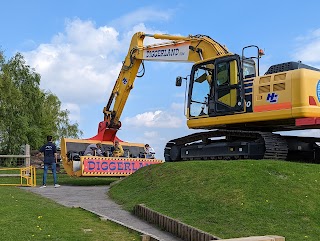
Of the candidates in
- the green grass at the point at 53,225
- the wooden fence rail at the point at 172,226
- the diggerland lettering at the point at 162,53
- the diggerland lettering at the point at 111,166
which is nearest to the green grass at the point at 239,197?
the wooden fence rail at the point at 172,226

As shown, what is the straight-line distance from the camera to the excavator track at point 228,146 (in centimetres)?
1443

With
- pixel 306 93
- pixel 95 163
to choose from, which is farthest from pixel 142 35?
pixel 306 93

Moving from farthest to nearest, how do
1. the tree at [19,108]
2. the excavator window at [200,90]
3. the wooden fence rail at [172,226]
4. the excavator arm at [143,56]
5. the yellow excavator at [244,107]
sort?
1. the tree at [19,108]
2. the excavator arm at [143,56]
3. the excavator window at [200,90]
4. the yellow excavator at [244,107]
5. the wooden fence rail at [172,226]

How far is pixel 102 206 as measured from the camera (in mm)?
12562

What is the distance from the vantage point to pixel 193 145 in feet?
55.1

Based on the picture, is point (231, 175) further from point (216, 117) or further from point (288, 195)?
point (216, 117)

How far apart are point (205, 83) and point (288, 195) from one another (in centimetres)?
681

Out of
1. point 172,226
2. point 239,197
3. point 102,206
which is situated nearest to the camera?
point 172,226

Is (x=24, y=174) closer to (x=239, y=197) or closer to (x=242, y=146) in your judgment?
(x=242, y=146)

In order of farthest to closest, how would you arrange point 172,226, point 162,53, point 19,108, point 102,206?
point 19,108, point 162,53, point 102,206, point 172,226

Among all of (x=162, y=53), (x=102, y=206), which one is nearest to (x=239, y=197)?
(x=102, y=206)

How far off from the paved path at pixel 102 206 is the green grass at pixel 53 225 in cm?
38

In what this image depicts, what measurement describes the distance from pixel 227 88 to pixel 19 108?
33.9 meters

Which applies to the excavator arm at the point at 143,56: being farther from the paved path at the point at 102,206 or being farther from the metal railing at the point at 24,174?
the paved path at the point at 102,206
